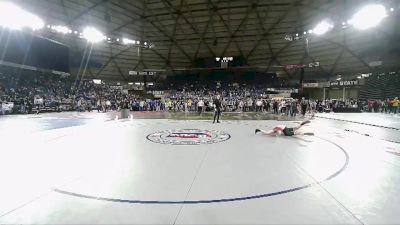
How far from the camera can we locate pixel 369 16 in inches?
1035

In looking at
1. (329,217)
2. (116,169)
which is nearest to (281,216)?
(329,217)

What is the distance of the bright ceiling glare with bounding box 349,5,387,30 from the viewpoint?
25375mm

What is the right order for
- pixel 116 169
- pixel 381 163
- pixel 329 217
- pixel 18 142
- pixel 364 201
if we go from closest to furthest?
pixel 329 217 → pixel 364 201 → pixel 116 169 → pixel 381 163 → pixel 18 142

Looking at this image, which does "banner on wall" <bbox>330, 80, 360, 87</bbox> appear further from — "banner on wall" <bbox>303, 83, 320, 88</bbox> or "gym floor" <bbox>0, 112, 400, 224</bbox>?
"gym floor" <bbox>0, 112, 400, 224</bbox>

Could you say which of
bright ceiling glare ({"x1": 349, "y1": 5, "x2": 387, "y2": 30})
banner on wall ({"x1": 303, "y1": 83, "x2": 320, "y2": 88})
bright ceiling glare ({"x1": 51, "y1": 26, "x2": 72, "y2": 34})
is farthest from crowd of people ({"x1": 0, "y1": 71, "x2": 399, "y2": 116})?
banner on wall ({"x1": 303, "y1": 83, "x2": 320, "y2": 88})

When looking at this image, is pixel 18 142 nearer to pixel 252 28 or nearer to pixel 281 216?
pixel 281 216

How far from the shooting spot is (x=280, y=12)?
31469mm

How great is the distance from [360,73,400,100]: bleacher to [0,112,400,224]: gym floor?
3644cm

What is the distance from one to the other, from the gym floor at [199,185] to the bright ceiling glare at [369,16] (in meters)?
24.2

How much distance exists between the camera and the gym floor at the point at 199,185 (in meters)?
3.05

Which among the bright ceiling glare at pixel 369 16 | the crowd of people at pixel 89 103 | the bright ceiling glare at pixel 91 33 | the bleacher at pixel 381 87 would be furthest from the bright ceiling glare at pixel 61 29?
the bleacher at pixel 381 87

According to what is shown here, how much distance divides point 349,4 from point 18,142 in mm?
31784

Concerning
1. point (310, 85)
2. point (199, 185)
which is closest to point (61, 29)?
point (199, 185)

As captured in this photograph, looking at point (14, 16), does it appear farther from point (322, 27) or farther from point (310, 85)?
point (310, 85)
